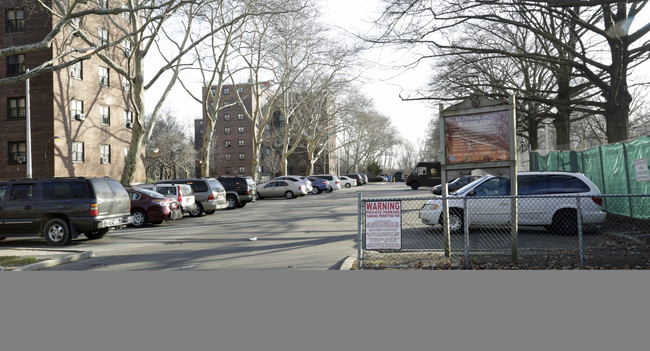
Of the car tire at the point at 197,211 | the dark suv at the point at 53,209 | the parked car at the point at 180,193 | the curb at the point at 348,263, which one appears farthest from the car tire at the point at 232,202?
the curb at the point at 348,263

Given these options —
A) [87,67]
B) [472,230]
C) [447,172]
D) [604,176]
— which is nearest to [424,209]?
[472,230]

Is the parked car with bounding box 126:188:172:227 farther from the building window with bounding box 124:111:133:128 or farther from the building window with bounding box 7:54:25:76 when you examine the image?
the building window with bounding box 124:111:133:128

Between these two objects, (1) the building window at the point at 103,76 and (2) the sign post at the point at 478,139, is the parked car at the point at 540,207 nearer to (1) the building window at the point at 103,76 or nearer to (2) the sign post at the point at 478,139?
(2) the sign post at the point at 478,139

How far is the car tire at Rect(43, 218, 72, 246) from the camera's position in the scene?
12.8 meters

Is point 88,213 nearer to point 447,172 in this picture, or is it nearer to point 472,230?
point 447,172

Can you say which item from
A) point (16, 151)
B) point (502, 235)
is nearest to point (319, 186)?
point (16, 151)

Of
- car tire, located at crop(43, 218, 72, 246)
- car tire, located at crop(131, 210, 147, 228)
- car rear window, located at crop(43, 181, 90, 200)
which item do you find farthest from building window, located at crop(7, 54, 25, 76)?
car tire, located at crop(43, 218, 72, 246)

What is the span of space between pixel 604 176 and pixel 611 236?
16.7 ft

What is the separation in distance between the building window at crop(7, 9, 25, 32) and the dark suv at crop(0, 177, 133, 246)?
81.7ft

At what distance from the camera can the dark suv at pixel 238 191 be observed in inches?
1066

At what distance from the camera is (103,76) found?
119ft

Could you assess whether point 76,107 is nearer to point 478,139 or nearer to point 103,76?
point 103,76

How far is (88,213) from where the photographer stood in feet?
42.3

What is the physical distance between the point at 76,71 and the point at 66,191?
80.7ft
